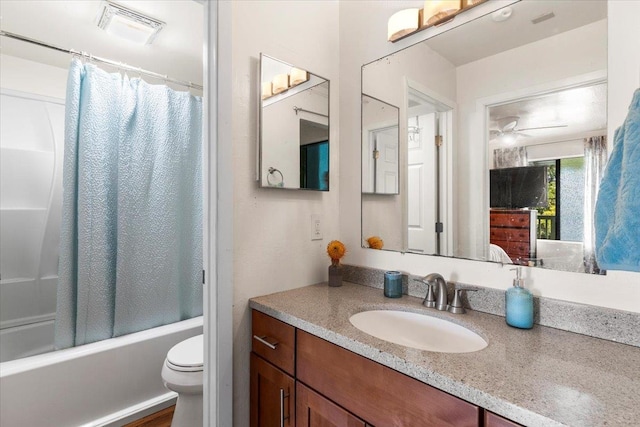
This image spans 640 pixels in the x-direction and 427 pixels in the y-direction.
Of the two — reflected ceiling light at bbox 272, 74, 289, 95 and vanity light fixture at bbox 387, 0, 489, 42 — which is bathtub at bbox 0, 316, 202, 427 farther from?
vanity light fixture at bbox 387, 0, 489, 42

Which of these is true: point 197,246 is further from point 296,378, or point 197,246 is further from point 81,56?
point 296,378

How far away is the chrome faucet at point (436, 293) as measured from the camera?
43.3 inches

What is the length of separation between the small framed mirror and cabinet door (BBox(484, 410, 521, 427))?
910mm

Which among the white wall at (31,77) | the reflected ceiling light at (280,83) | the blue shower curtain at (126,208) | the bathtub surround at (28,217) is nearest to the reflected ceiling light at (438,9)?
the reflected ceiling light at (280,83)

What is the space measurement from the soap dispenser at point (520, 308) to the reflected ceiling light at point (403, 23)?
104 centimetres

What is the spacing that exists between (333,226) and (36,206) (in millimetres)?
2219

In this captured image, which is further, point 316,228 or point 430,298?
point 316,228

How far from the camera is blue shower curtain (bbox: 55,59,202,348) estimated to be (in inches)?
70.6

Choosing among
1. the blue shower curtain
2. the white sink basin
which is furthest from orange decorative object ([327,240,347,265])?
the blue shower curtain

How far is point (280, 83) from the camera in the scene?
4.35 ft

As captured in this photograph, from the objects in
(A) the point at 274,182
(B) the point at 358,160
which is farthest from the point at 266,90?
(B) the point at 358,160

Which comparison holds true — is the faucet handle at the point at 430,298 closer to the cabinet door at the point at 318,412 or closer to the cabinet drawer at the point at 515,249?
the cabinet drawer at the point at 515,249

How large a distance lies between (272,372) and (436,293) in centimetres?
66

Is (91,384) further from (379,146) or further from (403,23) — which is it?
(403,23)
